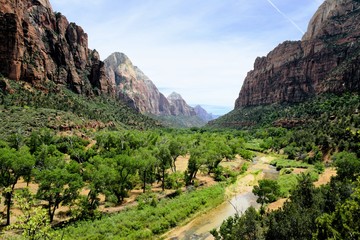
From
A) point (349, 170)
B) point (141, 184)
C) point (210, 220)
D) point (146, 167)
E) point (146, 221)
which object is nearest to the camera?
point (146, 221)

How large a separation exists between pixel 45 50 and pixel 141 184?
115 m

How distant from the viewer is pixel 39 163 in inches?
2263

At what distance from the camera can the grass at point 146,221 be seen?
34000mm

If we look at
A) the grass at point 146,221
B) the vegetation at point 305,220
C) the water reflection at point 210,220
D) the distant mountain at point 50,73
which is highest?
the distant mountain at point 50,73

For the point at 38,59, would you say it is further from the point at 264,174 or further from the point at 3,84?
the point at 264,174

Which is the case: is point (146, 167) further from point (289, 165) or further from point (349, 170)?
point (289, 165)

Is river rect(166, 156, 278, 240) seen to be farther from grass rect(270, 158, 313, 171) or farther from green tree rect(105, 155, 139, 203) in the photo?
green tree rect(105, 155, 139, 203)

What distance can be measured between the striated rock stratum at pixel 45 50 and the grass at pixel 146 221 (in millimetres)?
98705

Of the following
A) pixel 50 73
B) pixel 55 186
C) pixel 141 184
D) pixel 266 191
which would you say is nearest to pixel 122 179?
pixel 141 184

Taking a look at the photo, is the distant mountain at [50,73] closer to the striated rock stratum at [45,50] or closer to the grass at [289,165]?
the striated rock stratum at [45,50]

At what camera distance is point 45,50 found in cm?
14250

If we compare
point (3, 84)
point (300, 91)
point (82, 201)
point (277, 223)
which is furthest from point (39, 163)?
point (300, 91)

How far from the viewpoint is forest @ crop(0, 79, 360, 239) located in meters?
24.6

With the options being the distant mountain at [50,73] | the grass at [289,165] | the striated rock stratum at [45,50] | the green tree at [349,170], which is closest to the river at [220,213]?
the grass at [289,165]
